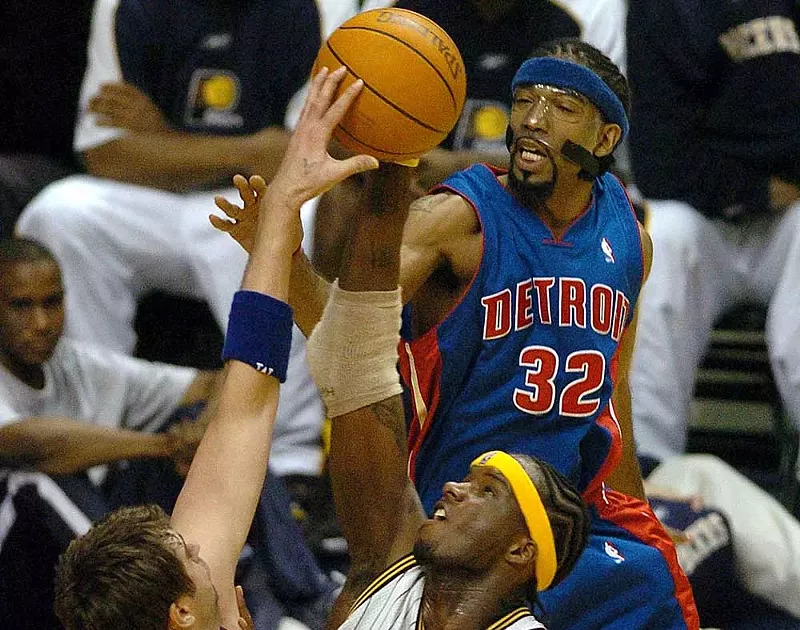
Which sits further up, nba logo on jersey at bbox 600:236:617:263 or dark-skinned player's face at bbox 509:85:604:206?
dark-skinned player's face at bbox 509:85:604:206

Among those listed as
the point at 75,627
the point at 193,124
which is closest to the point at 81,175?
the point at 193,124

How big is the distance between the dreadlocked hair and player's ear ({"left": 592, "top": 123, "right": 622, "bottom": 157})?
0.05 feet

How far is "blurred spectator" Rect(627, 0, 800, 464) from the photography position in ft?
19.1

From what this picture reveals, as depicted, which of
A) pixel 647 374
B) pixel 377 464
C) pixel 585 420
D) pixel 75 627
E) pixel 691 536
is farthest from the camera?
pixel 647 374

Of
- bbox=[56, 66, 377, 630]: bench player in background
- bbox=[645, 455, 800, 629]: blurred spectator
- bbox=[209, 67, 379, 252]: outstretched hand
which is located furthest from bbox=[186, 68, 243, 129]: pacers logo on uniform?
bbox=[56, 66, 377, 630]: bench player in background

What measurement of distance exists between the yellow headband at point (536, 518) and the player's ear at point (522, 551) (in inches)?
0.4

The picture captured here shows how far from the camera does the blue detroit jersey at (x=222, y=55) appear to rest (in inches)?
236

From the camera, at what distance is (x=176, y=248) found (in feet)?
19.6

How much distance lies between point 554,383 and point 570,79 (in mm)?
677

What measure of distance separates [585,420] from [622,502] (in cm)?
31

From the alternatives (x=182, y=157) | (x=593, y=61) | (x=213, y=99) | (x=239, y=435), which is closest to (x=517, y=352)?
(x=593, y=61)

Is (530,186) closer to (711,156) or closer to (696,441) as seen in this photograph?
(711,156)

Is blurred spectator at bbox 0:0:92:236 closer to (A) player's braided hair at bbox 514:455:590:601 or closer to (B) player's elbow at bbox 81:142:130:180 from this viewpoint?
(B) player's elbow at bbox 81:142:130:180

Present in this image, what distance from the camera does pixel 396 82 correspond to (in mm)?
3146
